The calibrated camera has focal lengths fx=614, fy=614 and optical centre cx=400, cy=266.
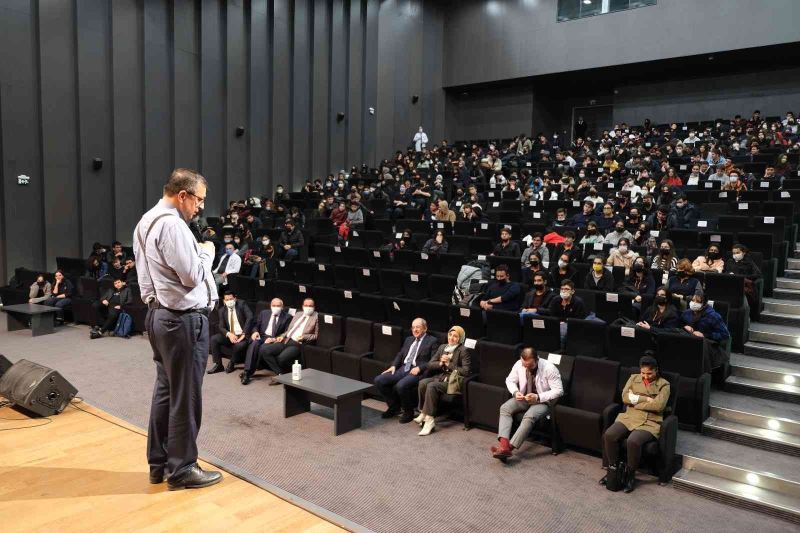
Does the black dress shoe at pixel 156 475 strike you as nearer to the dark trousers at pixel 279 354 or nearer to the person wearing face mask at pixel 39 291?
the dark trousers at pixel 279 354

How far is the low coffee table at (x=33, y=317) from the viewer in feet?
26.5

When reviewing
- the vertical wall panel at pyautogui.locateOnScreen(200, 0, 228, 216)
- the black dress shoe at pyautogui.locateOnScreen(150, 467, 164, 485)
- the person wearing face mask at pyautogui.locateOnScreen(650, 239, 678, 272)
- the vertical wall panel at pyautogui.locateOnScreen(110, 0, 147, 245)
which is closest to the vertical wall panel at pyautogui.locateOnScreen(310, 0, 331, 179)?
the vertical wall panel at pyautogui.locateOnScreen(200, 0, 228, 216)

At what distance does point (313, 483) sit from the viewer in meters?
3.87

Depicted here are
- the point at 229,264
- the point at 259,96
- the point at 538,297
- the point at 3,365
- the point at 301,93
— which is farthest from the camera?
the point at 301,93

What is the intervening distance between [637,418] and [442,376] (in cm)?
164

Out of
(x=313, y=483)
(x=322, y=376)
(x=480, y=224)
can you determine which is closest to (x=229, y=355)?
(x=322, y=376)

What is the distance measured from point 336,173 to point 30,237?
25.3 ft

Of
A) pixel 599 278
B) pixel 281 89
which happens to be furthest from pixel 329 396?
pixel 281 89

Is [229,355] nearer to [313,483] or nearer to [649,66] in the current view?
[313,483]

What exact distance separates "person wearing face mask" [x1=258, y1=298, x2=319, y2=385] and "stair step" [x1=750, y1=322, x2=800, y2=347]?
4349 millimetres

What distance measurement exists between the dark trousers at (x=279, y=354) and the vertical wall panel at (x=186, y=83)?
809 cm

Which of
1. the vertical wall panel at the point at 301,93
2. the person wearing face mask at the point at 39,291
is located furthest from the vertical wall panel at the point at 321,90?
the person wearing face mask at the point at 39,291

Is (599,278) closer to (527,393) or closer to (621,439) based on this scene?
(527,393)

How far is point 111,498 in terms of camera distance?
2.47 metres
